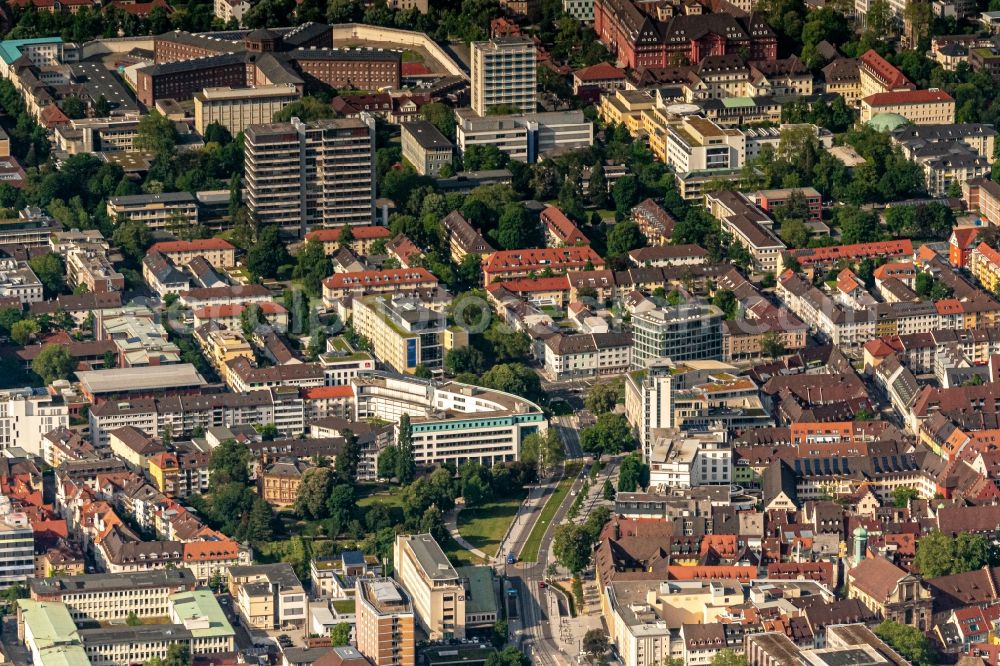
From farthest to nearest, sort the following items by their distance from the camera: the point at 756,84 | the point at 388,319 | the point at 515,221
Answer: the point at 756,84 < the point at 515,221 < the point at 388,319

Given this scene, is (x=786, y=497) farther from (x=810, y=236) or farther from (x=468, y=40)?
(x=468, y=40)

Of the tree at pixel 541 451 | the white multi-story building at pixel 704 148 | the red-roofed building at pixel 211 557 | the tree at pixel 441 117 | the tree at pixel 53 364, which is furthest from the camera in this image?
the tree at pixel 441 117

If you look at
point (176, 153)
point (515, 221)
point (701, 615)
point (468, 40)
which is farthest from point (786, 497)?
point (468, 40)

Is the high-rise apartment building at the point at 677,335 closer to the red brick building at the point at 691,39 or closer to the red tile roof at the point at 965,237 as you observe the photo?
the red tile roof at the point at 965,237

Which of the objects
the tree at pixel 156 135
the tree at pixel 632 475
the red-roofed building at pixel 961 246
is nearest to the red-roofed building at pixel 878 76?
the red-roofed building at pixel 961 246

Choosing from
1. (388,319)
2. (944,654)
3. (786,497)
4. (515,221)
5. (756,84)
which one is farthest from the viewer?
(756,84)

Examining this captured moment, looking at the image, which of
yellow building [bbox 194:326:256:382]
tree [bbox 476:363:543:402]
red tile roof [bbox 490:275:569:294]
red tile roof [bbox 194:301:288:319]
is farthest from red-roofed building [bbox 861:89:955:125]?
yellow building [bbox 194:326:256:382]
